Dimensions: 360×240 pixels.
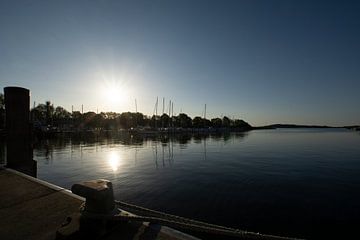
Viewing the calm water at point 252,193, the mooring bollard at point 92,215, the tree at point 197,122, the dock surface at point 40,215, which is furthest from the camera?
the tree at point 197,122

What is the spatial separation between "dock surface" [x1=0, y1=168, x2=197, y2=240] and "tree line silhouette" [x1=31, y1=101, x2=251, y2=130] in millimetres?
101952

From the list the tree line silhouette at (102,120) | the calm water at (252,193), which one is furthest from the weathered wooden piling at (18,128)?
the tree line silhouette at (102,120)

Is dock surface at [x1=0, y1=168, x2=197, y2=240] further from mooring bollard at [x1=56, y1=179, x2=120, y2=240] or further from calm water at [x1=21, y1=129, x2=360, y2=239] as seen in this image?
calm water at [x1=21, y1=129, x2=360, y2=239]

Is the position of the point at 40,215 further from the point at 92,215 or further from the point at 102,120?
the point at 102,120

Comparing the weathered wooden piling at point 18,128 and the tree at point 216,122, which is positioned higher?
the tree at point 216,122

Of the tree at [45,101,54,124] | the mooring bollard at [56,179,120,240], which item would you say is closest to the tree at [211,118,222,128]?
the tree at [45,101,54,124]

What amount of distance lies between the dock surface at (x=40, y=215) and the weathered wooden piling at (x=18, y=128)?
2.82 m

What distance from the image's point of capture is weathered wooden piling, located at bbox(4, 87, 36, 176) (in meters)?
9.88

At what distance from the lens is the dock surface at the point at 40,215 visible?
4.28 meters

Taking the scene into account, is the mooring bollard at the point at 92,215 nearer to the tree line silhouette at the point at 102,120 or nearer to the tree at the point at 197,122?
the tree line silhouette at the point at 102,120

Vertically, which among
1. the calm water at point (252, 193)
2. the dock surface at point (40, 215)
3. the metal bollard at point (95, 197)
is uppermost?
the metal bollard at point (95, 197)

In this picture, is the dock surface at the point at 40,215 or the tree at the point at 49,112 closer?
the dock surface at the point at 40,215

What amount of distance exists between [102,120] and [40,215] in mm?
156030

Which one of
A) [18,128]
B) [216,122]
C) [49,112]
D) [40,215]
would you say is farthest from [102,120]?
[40,215]
